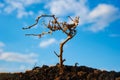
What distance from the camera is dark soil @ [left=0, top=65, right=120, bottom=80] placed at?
51.0 feet

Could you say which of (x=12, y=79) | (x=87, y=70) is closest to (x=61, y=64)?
(x=87, y=70)

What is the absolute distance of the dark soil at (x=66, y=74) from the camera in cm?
1554

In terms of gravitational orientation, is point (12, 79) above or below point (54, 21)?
below

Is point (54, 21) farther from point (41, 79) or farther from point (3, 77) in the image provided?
point (3, 77)

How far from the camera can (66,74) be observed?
1617 centimetres

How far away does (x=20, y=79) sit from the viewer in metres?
17.0

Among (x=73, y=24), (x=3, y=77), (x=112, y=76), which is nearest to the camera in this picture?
(x=112, y=76)

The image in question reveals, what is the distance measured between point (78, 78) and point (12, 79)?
376 cm

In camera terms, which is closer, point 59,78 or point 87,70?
point 59,78

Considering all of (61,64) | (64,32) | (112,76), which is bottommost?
(112,76)

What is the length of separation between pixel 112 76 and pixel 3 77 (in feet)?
21.1

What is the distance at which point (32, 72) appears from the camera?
57.0 feet

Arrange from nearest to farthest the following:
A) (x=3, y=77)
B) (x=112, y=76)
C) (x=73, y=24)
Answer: (x=112, y=76) < (x=73, y=24) < (x=3, y=77)

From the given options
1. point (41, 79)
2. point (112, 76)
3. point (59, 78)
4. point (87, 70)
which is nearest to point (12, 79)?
point (41, 79)
